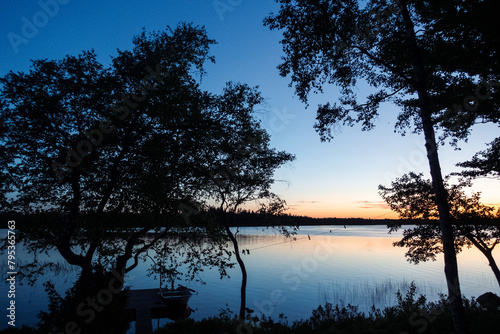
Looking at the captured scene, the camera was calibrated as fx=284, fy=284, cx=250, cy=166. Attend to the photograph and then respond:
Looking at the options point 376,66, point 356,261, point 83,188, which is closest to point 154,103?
point 83,188

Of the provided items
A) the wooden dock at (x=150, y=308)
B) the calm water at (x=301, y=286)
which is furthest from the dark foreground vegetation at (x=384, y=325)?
the calm water at (x=301, y=286)

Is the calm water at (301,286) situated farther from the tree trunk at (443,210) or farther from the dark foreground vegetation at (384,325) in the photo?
the tree trunk at (443,210)

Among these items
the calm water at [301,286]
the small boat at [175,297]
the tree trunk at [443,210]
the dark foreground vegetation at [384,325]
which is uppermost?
the tree trunk at [443,210]

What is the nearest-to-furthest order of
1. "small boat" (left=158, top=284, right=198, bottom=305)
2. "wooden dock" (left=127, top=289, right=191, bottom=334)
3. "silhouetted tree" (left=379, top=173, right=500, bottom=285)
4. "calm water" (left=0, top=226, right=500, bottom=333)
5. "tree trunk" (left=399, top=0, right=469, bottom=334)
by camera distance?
"tree trunk" (left=399, top=0, right=469, bottom=334), "silhouetted tree" (left=379, top=173, right=500, bottom=285), "wooden dock" (left=127, top=289, right=191, bottom=334), "small boat" (left=158, top=284, right=198, bottom=305), "calm water" (left=0, top=226, right=500, bottom=333)

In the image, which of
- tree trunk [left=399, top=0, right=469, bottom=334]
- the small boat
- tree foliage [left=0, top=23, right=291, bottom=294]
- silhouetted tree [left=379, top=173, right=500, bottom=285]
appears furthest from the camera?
the small boat

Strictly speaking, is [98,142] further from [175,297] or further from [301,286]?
[301,286]

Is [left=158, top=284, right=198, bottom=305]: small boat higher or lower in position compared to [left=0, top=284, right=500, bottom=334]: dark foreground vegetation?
lower

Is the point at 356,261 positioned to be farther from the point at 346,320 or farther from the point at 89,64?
the point at 89,64

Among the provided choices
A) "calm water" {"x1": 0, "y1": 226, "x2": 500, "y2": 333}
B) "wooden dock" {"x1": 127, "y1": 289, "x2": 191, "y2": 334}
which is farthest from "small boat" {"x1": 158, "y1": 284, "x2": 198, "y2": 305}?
"calm water" {"x1": 0, "y1": 226, "x2": 500, "y2": 333}

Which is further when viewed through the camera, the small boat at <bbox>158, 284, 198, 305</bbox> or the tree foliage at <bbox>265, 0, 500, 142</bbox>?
the small boat at <bbox>158, 284, 198, 305</bbox>

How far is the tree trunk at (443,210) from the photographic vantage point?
7.81 metres

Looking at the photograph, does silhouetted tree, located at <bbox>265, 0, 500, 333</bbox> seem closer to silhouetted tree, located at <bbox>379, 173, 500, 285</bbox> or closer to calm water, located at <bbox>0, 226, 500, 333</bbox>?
silhouetted tree, located at <bbox>379, 173, 500, 285</bbox>

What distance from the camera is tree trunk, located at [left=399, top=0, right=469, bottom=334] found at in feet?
25.6

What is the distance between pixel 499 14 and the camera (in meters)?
8.70
